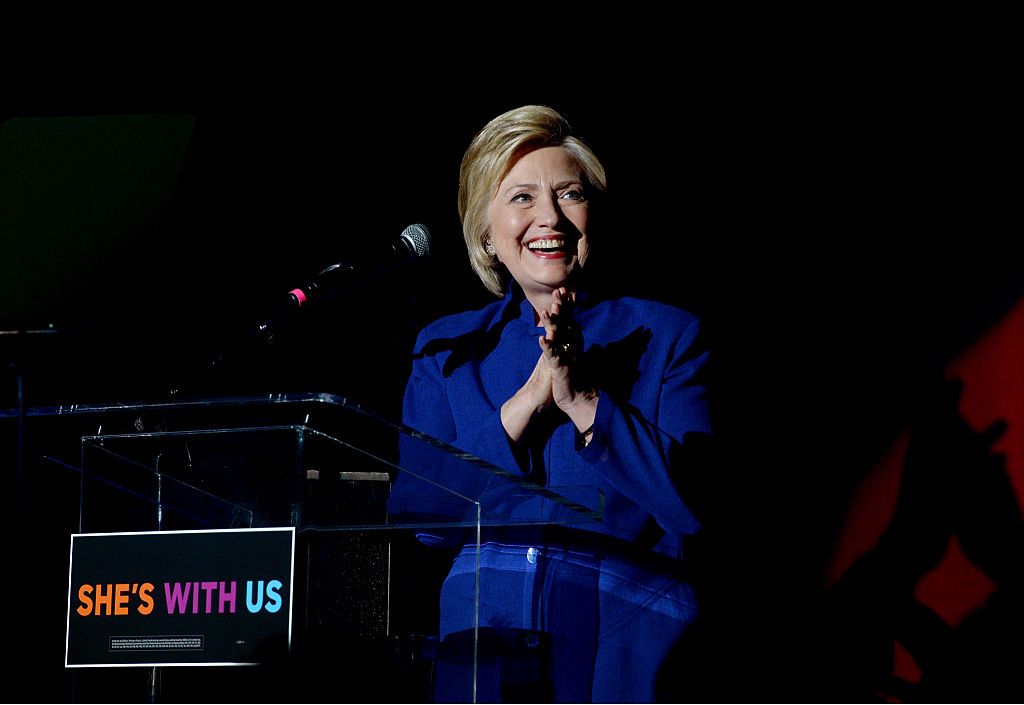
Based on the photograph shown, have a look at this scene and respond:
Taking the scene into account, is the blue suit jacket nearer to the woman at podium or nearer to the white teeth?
the woman at podium

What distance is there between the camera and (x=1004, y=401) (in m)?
2.48

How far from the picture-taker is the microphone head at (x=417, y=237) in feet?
7.83

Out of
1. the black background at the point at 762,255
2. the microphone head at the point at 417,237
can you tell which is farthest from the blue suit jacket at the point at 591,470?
the microphone head at the point at 417,237

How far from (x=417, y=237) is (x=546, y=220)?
0.50 metres

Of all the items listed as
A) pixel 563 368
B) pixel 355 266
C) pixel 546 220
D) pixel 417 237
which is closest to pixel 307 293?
pixel 355 266

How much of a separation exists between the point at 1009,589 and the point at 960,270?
743mm

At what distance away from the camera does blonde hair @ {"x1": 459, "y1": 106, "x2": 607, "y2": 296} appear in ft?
9.30

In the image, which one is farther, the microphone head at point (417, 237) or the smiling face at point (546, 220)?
the smiling face at point (546, 220)

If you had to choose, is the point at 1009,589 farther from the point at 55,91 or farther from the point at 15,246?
the point at 55,91

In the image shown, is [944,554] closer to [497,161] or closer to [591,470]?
[591,470]

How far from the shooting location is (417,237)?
94.2 inches

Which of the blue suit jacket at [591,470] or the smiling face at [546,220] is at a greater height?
the smiling face at [546,220]

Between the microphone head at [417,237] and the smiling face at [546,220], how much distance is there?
18.7 inches

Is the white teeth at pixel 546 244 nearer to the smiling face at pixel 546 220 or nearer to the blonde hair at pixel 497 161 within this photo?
the smiling face at pixel 546 220
